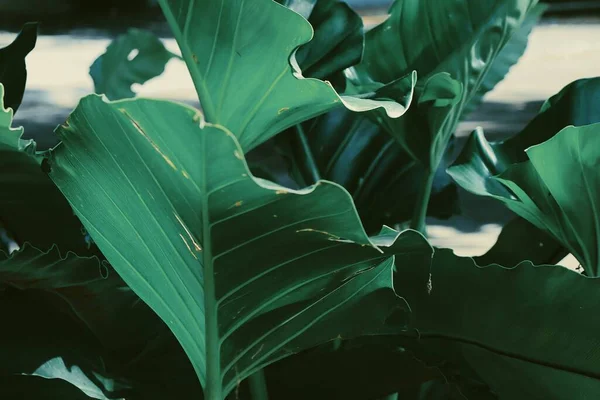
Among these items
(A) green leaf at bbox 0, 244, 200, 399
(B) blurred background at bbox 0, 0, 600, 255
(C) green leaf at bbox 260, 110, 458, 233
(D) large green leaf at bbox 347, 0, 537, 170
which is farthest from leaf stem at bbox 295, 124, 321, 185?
(B) blurred background at bbox 0, 0, 600, 255

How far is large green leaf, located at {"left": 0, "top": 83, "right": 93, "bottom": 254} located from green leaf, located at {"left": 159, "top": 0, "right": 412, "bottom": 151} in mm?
124

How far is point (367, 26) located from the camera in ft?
3.92

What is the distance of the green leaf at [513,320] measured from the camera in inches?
15.1

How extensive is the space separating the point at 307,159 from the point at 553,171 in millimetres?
258

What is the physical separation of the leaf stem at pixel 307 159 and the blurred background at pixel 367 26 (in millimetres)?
539

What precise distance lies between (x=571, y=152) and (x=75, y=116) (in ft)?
0.90

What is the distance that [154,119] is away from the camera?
0.86ft

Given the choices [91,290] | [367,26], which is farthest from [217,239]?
[367,26]

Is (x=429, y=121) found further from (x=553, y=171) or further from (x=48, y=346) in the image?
(x=48, y=346)

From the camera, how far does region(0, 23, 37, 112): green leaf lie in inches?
21.0

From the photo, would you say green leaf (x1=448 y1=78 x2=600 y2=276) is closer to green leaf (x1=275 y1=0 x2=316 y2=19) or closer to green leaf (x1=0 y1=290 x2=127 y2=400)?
green leaf (x1=275 y1=0 x2=316 y2=19)

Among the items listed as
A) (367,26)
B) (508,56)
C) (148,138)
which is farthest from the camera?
Result: (367,26)

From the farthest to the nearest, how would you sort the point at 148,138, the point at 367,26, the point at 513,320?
the point at 367,26, the point at 513,320, the point at 148,138

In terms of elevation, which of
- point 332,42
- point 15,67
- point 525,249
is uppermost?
point 15,67
